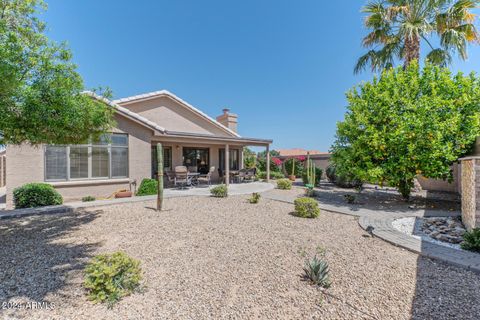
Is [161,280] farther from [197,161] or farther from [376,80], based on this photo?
[197,161]

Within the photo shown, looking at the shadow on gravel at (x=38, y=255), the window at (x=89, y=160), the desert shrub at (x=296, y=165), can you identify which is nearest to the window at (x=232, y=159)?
the desert shrub at (x=296, y=165)

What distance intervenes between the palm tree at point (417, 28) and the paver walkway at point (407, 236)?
26.0 feet

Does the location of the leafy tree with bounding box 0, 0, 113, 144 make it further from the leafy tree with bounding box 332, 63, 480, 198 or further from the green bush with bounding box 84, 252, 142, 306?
the leafy tree with bounding box 332, 63, 480, 198

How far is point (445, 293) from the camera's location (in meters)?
3.03

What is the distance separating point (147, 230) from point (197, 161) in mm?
11247

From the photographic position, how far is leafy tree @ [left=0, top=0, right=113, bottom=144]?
3598 millimetres

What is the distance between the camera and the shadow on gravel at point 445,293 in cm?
262

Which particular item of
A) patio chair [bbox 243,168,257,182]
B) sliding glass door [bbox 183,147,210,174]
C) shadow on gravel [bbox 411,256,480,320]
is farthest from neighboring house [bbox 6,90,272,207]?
shadow on gravel [bbox 411,256,480,320]

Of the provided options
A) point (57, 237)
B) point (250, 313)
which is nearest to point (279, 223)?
point (250, 313)

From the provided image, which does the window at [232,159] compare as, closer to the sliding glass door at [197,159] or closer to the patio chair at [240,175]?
the sliding glass door at [197,159]

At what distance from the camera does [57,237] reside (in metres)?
5.18

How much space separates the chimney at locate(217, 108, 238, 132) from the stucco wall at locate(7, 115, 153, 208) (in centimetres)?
938

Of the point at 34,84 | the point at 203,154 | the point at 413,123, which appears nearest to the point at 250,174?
the point at 203,154

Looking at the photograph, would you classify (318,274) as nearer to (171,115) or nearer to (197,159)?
(197,159)
